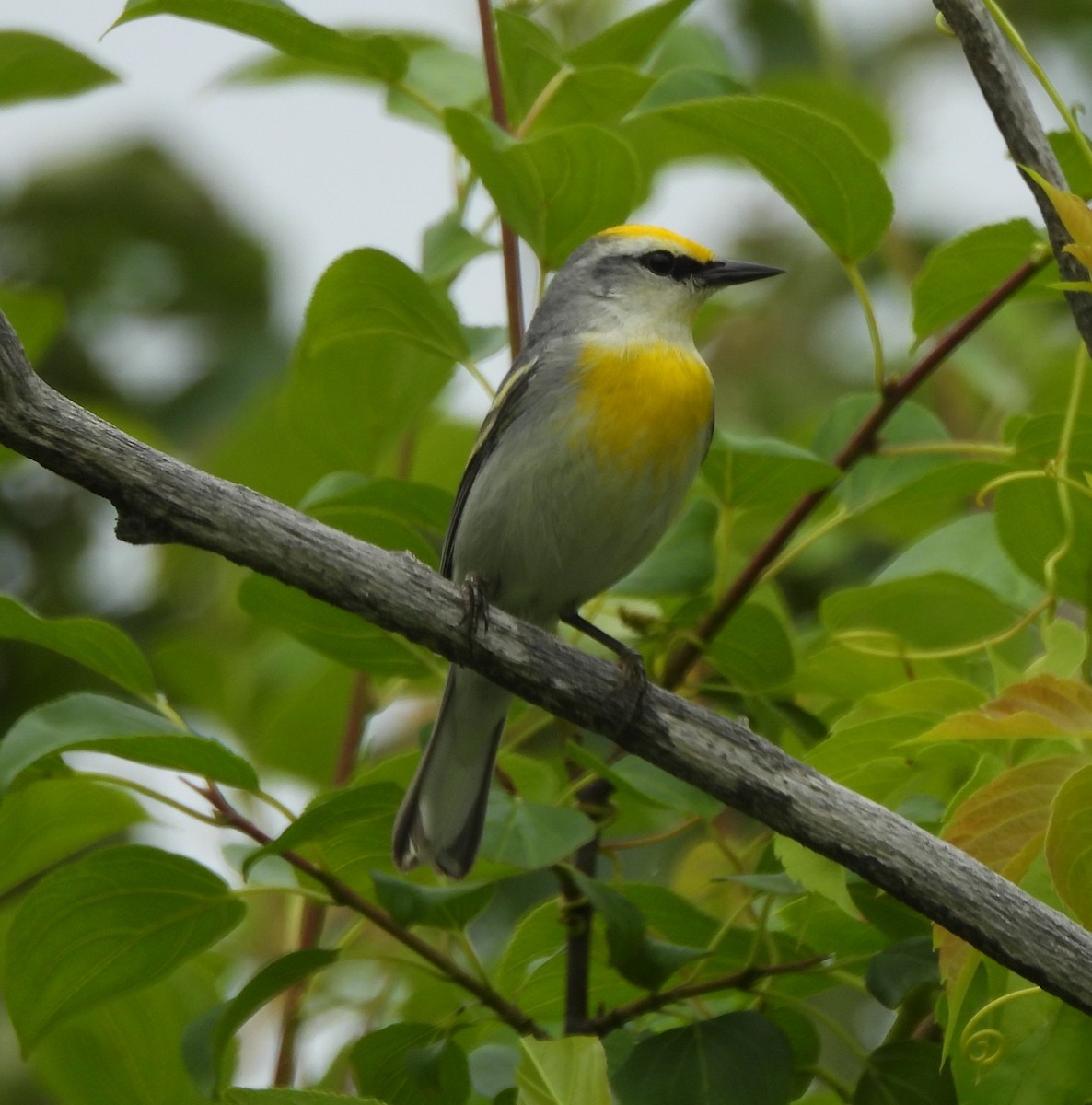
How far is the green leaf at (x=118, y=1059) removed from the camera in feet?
8.07

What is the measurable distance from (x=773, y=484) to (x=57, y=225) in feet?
10.4

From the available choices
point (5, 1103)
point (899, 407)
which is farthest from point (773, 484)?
point (5, 1103)

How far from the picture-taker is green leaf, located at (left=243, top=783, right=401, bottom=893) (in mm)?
2088

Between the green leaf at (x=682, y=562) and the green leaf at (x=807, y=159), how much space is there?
23.5 inches

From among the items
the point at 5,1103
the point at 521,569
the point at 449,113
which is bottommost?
the point at 5,1103

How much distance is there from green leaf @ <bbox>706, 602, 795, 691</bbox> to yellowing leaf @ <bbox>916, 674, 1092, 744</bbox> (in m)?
0.77

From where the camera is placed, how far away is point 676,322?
377 centimetres

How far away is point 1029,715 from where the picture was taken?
5.92 ft

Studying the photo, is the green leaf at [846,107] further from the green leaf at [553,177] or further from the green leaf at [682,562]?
the green leaf at [682,562]

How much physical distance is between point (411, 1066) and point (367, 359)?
4.52 ft

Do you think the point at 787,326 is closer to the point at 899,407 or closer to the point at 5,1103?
the point at 899,407

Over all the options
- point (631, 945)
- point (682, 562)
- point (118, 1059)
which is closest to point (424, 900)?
point (631, 945)

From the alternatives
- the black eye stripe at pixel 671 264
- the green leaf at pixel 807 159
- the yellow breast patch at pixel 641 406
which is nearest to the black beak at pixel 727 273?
the black eye stripe at pixel 671 264

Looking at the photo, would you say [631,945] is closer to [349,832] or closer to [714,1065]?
[714,1065]
